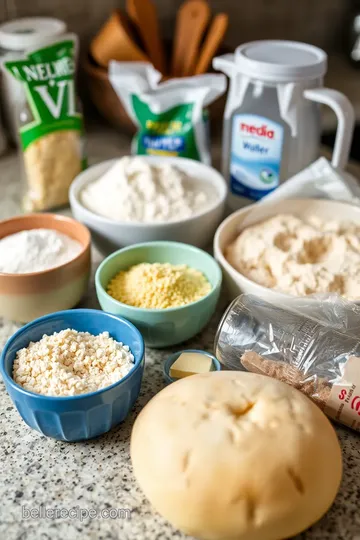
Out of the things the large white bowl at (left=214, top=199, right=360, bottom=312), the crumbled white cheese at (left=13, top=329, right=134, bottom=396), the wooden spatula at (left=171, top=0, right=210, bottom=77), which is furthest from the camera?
the wooden spatula at (left=171, top=0, right=210, bottom=77)

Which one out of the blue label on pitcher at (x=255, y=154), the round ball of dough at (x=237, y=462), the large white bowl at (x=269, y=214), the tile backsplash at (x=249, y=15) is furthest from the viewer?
the tile backsplash at (x=249, y=15)

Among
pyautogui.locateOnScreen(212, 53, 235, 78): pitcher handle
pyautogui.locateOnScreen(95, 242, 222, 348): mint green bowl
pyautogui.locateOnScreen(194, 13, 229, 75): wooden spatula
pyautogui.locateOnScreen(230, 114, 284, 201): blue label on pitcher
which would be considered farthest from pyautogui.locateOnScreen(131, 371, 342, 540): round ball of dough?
pyautogui.locateOnScreen(194, 13, 229, 75): wooden spatula

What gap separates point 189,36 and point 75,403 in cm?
93

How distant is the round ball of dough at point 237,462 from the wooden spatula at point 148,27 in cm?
91

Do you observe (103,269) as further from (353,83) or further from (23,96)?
(353,83)

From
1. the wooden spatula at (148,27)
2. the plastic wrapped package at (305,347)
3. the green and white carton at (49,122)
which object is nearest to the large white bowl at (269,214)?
the plastic wrapped package at (305,347)

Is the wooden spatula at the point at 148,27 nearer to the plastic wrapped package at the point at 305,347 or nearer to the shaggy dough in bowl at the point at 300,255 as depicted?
the shaggy dough in bowl at the point at 300,255

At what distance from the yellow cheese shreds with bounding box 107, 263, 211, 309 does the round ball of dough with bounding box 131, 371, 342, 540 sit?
211 millimetres

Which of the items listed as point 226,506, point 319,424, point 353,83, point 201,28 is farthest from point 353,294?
point 353,83

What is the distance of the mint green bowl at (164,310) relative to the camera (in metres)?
0.80

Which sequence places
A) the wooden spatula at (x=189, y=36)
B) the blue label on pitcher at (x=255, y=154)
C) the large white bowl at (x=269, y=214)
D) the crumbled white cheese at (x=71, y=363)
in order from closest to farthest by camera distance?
the crumbled white cheese at (x=71, y=363), the large white bowl at (x=269, y=214), the blue label on pitcher at (x=255, y=154), the wooden spatula at (x=189, y=36)

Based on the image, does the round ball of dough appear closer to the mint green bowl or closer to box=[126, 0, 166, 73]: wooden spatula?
the mint green bowl

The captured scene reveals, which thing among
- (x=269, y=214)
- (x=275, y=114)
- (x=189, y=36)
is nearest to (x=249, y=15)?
(x=189, y=36)

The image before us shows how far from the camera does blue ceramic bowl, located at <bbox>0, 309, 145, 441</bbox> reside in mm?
655
